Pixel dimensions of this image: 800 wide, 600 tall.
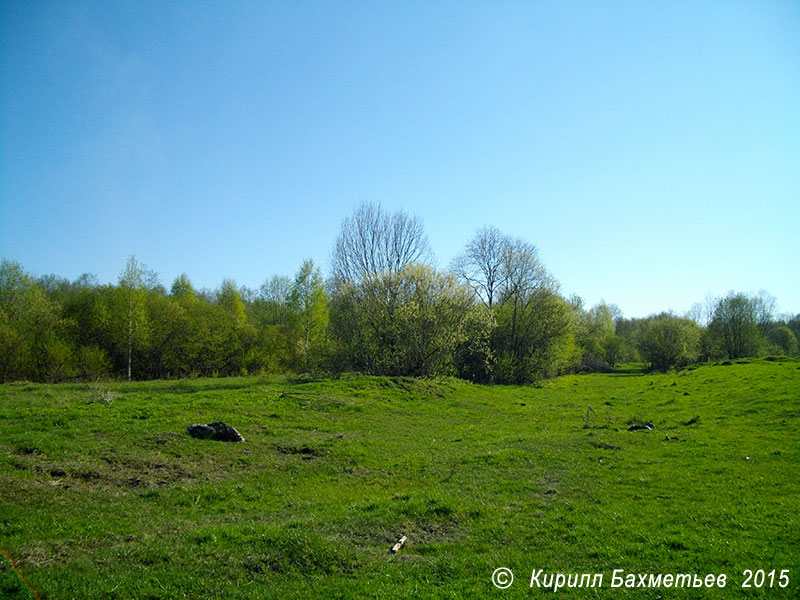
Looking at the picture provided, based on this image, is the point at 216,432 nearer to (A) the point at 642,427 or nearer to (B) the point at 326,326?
(A) the point at 642,427

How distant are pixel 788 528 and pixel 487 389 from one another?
28855 mm

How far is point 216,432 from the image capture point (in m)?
14.6

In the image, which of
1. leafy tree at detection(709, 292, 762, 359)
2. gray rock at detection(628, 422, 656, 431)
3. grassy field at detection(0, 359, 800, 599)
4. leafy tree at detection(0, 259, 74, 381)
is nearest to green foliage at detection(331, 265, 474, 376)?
grassy field at detection(0, 359, 800, 599)

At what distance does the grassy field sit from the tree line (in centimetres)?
1522

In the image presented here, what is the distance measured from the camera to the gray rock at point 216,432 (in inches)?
569

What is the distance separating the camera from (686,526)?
28.8 feet

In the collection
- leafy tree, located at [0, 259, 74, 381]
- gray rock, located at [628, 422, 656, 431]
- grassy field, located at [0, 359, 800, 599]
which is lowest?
gray rock, located at [628, 422, 656, 431]

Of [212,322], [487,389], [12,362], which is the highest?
[212,322]

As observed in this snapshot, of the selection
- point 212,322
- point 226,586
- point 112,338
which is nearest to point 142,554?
point 226,586

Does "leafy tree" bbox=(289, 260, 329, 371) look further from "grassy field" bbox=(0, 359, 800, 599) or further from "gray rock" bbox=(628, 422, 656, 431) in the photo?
"gray rock" bbox=(628, 422, 656, 431)

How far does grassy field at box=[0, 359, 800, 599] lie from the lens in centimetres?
669

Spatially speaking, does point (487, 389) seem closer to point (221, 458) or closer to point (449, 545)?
point (221, 458)

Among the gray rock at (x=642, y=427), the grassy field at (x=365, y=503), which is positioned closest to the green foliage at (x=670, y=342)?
the grassy field at (x=365, y=503)

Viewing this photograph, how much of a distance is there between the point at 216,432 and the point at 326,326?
31.7m
